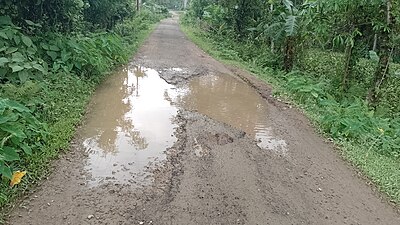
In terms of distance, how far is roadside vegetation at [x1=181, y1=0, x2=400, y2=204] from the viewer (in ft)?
20.4

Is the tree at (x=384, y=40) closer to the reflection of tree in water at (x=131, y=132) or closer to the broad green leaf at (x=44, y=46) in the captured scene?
the reflection of tree in water at (x=131, y=132)

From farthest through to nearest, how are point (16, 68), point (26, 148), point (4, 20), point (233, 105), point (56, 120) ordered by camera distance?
point (233, 105) → point (4, 20) → point (16, 68) → point (56, 120) → point (26, 148)

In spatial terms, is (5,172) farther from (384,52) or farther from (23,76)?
(384,52)

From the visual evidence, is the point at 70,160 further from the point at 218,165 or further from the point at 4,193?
the point at 218,165

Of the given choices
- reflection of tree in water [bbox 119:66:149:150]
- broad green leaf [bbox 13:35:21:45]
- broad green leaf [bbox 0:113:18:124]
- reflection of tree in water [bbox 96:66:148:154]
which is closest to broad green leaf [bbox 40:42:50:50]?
broad green leaf [bbox 13:35:21:45]

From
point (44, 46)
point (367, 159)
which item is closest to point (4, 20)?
point (44, 46)

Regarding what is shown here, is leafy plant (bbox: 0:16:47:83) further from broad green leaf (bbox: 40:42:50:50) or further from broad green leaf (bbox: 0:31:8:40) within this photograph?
broad green leaf (bbox: 40:42:50:50)

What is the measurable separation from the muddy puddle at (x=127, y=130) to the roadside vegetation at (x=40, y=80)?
14.7 inches

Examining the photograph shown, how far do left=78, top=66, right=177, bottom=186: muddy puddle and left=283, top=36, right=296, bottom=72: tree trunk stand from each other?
4.85 m

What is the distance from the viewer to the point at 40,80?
7055 millimetres

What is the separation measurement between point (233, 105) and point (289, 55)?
16.5 feet

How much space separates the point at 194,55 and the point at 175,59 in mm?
1631

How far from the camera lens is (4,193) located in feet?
12.7

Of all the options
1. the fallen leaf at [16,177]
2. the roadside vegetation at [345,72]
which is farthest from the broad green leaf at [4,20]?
the roadside vegetation at [345,72]
